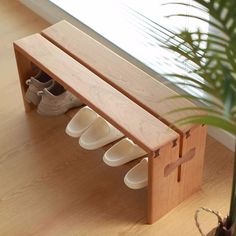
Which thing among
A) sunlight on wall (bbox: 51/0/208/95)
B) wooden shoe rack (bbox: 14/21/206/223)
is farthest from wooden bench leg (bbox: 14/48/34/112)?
sunlight on wall (bbox: 51/0/208/95)

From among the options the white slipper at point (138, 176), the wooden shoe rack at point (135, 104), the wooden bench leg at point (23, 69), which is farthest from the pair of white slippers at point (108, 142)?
the wooden bench leg at point (23, 69)

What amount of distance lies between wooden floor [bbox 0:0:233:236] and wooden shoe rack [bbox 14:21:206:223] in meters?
0.07

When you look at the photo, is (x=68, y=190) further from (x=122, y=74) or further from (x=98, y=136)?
(x=122, y=74)

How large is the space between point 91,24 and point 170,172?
36.7 inches

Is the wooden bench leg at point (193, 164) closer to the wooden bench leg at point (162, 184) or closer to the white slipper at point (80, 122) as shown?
the wooden bench leg at point (162, 184)

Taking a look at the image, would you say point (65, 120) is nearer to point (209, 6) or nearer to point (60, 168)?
point (60, 168)

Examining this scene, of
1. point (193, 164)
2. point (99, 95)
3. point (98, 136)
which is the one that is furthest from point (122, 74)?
point (193, 164)

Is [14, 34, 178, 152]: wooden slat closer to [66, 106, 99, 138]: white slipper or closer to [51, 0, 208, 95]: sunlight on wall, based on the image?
[66, 106, 99, 138]: white slipper

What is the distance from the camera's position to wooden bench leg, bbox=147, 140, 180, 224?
1.42 meters

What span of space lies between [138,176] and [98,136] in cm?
21

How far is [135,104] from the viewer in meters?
1.54

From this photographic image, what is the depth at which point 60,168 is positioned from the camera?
→ 1.75 metres

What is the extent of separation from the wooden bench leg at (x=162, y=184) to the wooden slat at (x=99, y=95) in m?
0.04

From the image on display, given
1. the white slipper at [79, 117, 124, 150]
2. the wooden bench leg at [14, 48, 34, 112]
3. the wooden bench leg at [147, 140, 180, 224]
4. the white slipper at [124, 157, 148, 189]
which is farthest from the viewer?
the wooden bench leg at [14, 48, 34, 112]
